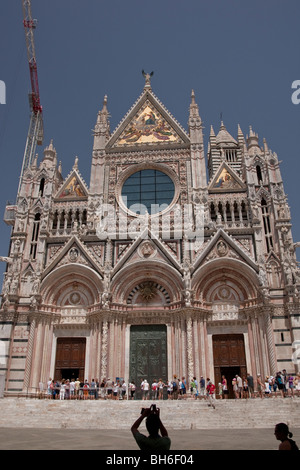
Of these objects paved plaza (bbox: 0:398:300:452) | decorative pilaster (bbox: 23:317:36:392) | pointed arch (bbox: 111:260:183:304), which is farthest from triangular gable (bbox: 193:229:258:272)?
decorative pilaster (bbox: 23:317:36:392)

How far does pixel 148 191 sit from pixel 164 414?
1605cm

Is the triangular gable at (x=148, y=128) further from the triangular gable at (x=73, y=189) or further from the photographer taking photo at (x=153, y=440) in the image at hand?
the photographer taking photo at (x=153, y=440)

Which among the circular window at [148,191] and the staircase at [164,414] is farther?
the circular window at [148,191]

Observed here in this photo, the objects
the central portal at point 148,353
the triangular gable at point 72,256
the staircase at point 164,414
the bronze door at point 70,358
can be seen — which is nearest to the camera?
the staircase at point 164,414

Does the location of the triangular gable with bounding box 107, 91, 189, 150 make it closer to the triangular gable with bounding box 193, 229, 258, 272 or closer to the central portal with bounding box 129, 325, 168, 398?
the triangular gable with bounding box 193, 229, 258, 272

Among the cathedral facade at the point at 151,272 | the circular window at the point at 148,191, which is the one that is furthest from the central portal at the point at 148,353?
the circular window at the point at 148,191

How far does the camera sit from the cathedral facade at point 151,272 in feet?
70.7

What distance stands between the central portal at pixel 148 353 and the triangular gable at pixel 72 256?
16.2 feet

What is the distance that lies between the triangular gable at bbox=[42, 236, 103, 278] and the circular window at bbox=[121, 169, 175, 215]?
469 cm

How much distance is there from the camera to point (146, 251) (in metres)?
23.7

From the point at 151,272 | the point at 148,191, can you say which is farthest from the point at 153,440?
the point at 148,191

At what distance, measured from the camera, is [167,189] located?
27094 mm

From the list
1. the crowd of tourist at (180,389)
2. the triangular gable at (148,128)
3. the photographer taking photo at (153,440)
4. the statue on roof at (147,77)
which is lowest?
the photographer taking photo at (153,440)
